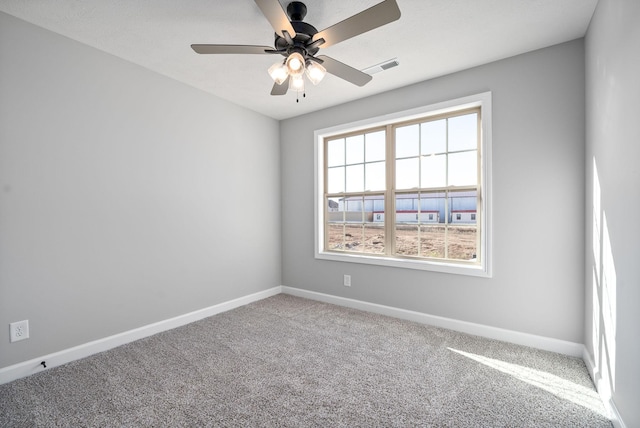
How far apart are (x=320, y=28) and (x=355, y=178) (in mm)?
1946

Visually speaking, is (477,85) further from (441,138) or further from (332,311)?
(332,311)

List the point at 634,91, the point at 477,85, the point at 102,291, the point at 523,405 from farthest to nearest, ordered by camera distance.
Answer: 1. the point at 477,85
2. the point at 102,291
3. the point at 523,405
4. the point at 634,91

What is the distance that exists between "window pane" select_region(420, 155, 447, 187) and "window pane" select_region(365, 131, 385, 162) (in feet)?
1.81

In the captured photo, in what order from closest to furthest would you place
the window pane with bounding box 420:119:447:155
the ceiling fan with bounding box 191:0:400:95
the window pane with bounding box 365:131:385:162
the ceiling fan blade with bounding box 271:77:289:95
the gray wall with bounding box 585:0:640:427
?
the gray wall with bounding box 585:0:640:427
the ceiling fan with bounding box 191:0:400:95
the ceiling fan blade with bounding box 271:77:289:95
the window pane with bounding box 420:119:447:155
the window pane with bounding box 365:131:385:162

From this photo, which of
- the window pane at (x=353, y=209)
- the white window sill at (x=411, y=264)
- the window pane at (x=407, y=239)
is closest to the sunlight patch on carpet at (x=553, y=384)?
the white window sill at (x=411, y=264)

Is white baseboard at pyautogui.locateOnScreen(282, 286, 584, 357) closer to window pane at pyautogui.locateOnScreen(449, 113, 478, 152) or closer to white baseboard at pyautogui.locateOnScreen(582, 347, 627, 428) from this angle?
white baseboard at pyautogui.locateOnScreen(582, 347, 627, 428)

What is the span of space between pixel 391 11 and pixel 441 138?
196cm

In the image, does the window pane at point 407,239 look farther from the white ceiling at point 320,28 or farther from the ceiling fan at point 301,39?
the ceiling fan at point 301,39

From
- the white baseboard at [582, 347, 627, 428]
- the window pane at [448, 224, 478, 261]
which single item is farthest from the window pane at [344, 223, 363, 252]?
the white baseboard at [582, 347, 627, 428]

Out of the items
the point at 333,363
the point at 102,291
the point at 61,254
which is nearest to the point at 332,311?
the point at 333,363

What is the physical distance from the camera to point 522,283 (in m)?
2.64

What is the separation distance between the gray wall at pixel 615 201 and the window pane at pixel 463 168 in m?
0.89

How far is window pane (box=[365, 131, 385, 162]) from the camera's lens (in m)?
3.63

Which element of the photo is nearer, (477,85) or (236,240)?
(477,85)
